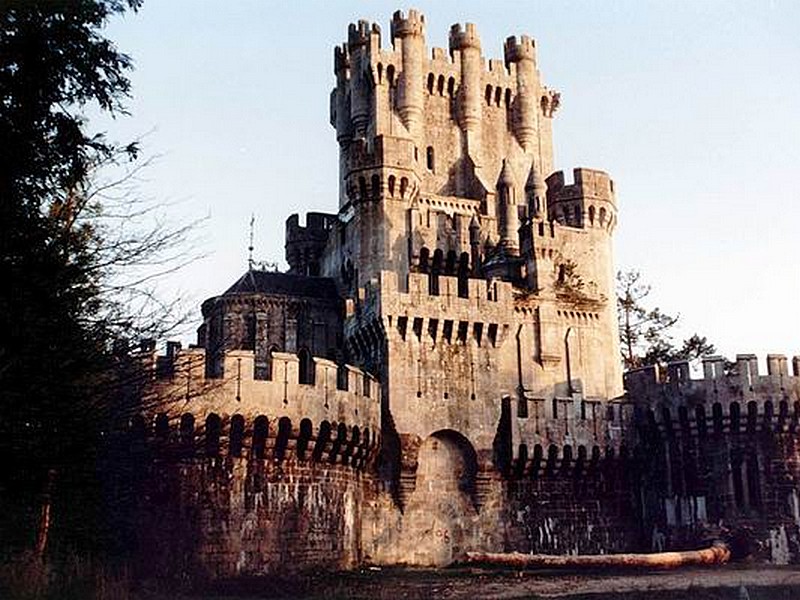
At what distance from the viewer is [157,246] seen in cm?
1950

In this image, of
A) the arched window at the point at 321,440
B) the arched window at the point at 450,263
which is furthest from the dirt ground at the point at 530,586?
the arched window at the point at 450,263

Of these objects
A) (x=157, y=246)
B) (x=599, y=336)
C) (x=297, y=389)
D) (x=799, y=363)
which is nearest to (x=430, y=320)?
(x=297, y=389)

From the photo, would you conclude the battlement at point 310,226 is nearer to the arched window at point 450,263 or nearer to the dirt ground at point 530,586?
the arched window at point 450,263

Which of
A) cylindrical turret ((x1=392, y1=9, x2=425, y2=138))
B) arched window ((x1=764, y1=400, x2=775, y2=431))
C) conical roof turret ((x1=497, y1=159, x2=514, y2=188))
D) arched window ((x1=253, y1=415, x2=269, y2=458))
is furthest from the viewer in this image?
cylindrical turret ((x1=392, y1=9, x2=425, y2=138))

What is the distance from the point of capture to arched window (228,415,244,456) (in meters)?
31.2

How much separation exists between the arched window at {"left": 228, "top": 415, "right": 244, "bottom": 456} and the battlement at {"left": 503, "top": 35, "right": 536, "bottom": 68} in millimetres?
32540

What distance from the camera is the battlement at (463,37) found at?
54844 mm

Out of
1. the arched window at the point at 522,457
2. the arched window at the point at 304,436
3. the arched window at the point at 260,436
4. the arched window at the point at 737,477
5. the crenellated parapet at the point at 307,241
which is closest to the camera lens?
the arched window at the point at 260,436

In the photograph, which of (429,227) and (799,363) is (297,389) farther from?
(799,363)

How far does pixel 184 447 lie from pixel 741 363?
21942 mm

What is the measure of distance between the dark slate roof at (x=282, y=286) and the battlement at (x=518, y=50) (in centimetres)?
1801

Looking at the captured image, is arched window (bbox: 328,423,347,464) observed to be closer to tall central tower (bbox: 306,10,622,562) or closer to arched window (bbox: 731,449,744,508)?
tall central tower (bbox: 306,10,622,562)

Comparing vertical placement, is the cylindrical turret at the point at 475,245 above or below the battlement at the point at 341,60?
below

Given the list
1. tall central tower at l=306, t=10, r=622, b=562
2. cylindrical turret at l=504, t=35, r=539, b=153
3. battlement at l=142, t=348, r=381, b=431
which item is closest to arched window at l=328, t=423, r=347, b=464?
battlement at l=142, t=348, r=381, b=431
